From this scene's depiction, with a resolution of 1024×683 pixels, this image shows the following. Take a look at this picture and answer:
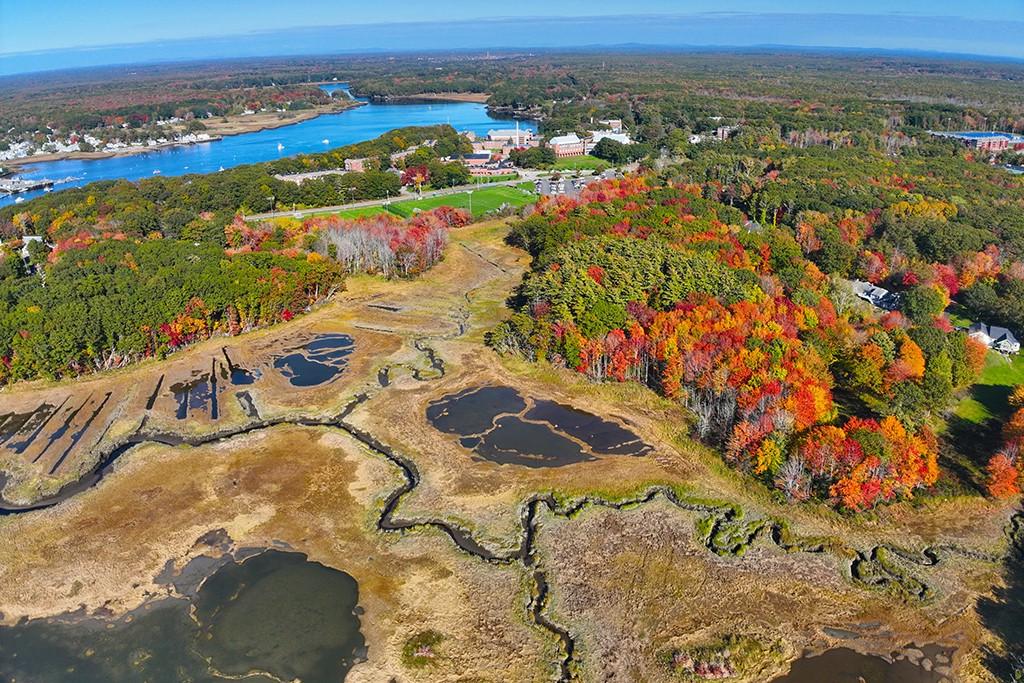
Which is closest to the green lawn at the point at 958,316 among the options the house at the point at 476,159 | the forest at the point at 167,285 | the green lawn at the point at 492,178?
the forest at the point at 167,285

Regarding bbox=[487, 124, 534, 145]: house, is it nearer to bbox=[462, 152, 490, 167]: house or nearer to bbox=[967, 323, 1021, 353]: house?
bbox=[462, 152, 490, 167]: house

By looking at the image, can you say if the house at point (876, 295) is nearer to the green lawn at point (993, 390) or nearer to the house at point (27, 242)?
the green lawn at point (993, 390)

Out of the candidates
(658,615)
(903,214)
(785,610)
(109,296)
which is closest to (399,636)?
(658,615)

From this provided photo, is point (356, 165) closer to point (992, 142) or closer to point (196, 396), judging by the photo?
point (196, 396)

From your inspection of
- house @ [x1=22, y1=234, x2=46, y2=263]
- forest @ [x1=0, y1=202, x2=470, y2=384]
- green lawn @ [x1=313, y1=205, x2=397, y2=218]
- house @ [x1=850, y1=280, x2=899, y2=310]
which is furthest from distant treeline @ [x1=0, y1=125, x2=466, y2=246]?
house @ [x1=850, y1=280, x2=899, y2=310]

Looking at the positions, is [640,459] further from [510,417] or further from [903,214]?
[903,214]

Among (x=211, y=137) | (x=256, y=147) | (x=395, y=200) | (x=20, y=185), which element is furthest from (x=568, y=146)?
(x=20, y=185)
